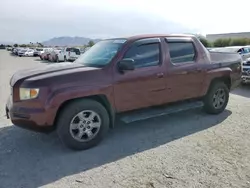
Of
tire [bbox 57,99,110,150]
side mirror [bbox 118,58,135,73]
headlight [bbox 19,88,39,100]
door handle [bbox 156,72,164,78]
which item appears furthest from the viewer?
door handle [bbox 156,72,164,78]

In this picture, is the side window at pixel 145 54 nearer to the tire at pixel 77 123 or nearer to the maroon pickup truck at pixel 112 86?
the maroon pickup truck at pixel 112 86

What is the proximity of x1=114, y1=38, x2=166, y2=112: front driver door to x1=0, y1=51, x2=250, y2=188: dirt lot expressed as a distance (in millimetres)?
643

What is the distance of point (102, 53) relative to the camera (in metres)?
4.90

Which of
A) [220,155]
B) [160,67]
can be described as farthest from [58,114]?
[220,155]

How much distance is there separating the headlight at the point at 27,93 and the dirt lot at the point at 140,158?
0.91 metres

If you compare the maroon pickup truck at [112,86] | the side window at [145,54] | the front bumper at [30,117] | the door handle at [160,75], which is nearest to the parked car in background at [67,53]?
the maroon pickup truck at [112,86]

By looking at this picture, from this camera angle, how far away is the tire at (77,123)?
4.04 metres

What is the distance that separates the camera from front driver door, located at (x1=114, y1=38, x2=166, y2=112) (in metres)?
4.52

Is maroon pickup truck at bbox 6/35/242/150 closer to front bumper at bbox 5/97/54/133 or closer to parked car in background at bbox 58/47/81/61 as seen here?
front bumper at bbox 5/97/54/133

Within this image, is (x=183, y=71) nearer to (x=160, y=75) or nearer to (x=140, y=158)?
(x=160, y=75)

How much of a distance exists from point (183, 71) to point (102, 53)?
169 cm

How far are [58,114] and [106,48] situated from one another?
1659mm

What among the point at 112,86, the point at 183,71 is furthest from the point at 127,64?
the point at 183,71

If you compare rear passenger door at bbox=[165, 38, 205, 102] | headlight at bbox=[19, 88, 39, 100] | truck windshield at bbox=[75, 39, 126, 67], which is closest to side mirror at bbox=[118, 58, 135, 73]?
truck windshield at bbox=[75, 39, 126, 67]
